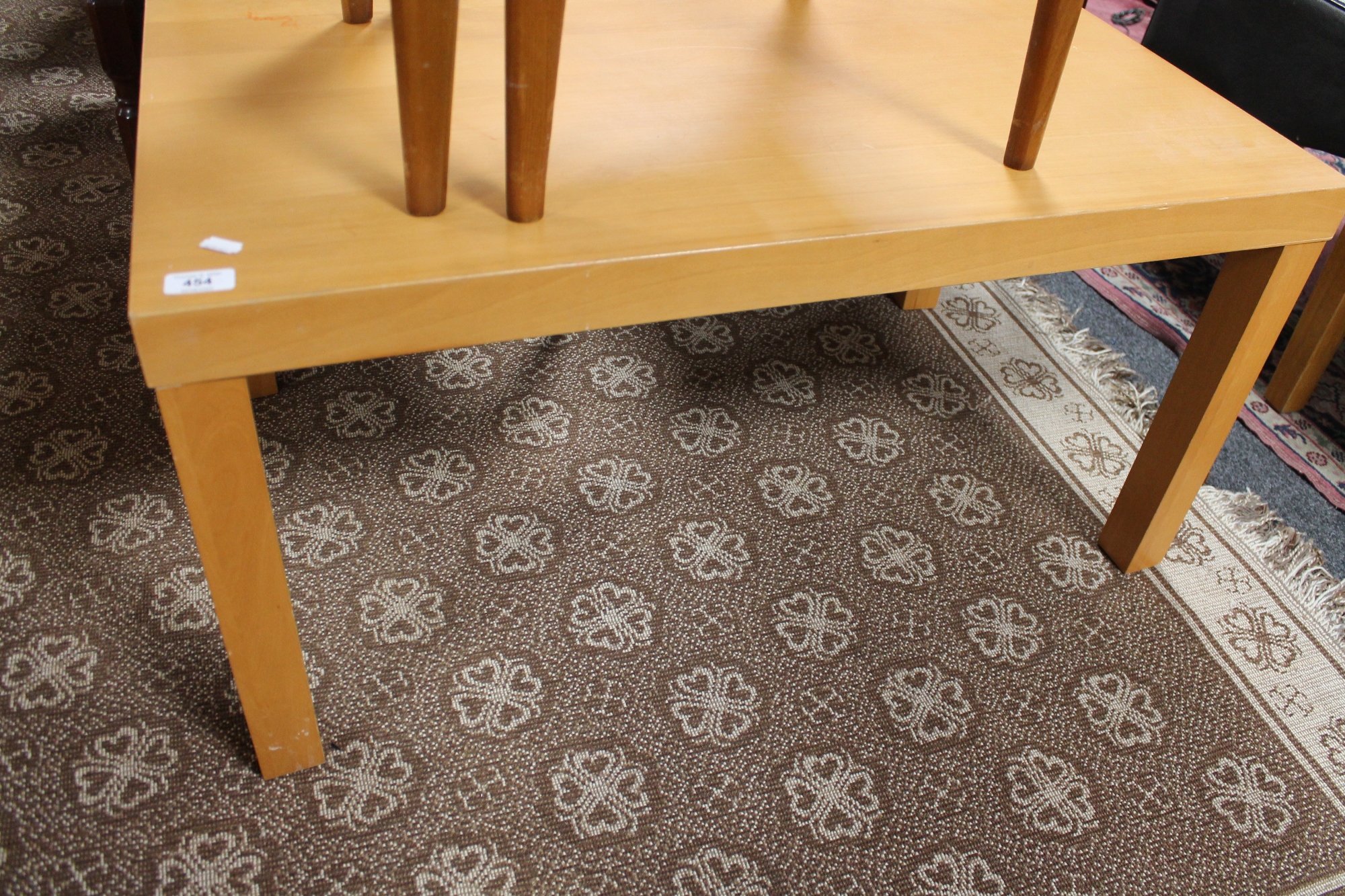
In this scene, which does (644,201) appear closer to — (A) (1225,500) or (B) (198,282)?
(B) (198,282)

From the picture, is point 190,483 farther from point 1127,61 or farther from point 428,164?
point 1127,61

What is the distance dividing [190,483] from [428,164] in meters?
0.27

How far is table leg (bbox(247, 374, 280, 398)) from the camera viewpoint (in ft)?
3.89

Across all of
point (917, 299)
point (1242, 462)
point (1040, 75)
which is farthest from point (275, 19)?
point (1242, 462)

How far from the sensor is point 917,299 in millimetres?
1452

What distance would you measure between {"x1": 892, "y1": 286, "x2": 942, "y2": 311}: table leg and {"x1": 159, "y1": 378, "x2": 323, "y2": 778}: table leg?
3.26 feet

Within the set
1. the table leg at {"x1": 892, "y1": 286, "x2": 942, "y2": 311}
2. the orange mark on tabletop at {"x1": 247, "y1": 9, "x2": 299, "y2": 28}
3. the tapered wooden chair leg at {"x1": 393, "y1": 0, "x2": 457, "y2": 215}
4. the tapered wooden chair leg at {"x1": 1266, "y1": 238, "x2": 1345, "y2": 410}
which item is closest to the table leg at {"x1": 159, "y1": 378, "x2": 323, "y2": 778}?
the tapered wooden chair leg at {"x1": 393, "y1": 0, "x2": 457, "y2": 215}

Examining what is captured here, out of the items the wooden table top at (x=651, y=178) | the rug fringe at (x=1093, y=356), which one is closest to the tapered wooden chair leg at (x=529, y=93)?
the wooden table top at (x=651, y=178)

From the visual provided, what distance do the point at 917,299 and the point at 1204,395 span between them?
1.68 ft

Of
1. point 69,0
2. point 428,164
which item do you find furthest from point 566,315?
point 69,0

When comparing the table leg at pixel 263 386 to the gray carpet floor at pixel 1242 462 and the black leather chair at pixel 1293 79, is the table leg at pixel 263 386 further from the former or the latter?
the black leather chair at pixel 1293 79

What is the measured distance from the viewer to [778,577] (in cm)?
106

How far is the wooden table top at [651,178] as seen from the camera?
0.66m

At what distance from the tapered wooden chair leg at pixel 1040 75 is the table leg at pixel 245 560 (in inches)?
25.4
